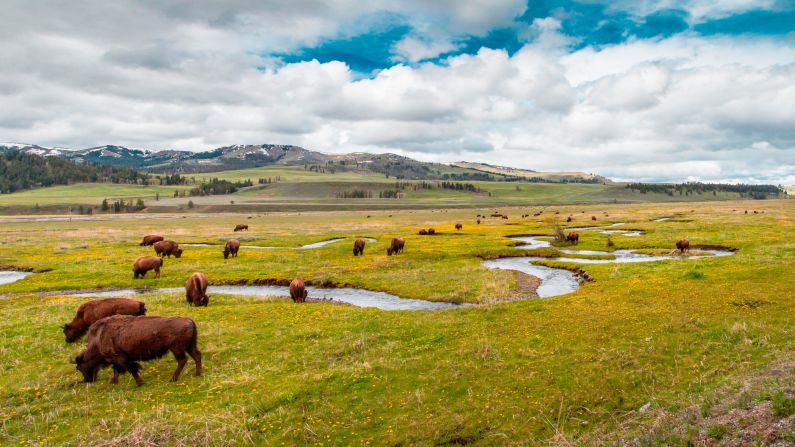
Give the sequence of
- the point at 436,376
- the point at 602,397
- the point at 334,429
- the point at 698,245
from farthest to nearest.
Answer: the point at 698,245
the point at 436,376
the point at 602,397
the point at 334,429

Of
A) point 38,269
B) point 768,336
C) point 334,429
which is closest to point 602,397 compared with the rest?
point 334,429

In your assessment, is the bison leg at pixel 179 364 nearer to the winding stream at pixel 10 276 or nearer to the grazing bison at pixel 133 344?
the grazing bison at pixel 133 344

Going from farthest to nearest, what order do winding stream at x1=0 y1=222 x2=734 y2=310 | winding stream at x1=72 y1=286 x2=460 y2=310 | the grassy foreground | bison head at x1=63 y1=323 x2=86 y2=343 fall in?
winding stream at x1=0 y1=222 x2=734 y2=310, winding stream at x1=72 y1=286 x2=460 y2=310, bison head at x1=63 y1=323 x2=86 y2=343, the grassy foreground

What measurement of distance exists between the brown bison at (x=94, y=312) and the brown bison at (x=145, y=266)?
61.6ft

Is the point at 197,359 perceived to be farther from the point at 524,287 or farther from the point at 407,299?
the point at 524,287

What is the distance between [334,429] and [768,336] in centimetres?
1488

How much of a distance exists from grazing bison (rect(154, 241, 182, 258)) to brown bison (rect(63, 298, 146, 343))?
3095cm

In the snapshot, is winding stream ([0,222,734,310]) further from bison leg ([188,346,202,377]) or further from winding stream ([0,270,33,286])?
bison leg ([188,346,202,377])

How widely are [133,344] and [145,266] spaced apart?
2688 cm

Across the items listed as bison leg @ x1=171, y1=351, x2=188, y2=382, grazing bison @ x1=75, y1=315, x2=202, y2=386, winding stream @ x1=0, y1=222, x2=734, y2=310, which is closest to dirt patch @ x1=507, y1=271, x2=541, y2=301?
winding stream @ x1=0, y1=222, x2=734, y2=310

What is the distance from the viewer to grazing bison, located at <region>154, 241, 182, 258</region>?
159 ft

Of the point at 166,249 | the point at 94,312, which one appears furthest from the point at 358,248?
the point at 94,312

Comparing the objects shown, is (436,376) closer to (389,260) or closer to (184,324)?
(184,324)

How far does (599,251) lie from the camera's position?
4872cm
